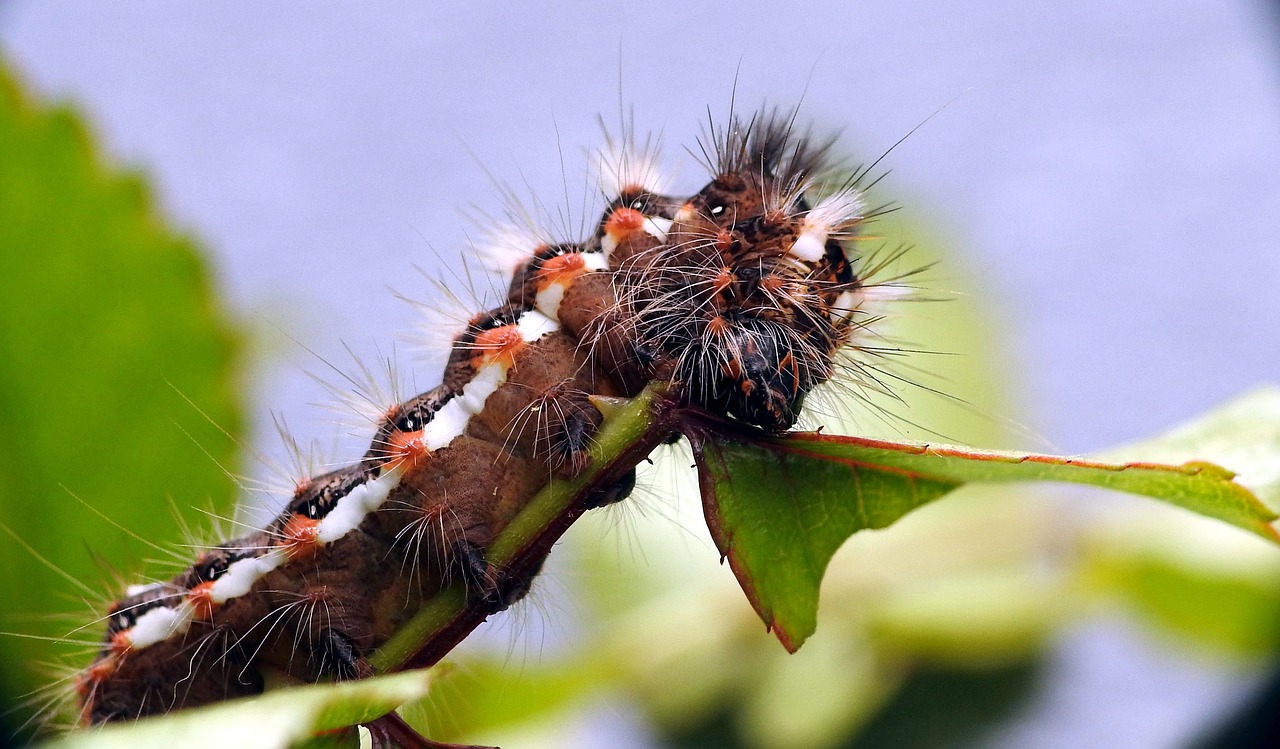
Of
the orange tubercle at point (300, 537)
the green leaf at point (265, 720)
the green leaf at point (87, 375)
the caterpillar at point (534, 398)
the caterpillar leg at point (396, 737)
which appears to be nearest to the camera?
the green leaf at point (265, 720)

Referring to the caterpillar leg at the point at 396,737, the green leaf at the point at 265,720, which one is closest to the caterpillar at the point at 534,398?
the caterpillar leg at the point at 396,737

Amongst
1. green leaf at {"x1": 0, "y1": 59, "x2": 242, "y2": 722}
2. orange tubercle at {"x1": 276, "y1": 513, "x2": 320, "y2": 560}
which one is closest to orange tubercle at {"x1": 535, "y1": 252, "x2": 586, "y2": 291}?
orange tubercle at {"x1": 276, "y1": 513, "x2": 320, "y2": 560}

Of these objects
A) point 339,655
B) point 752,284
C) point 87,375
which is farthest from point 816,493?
point 87,375

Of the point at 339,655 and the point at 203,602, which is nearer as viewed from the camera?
the point at 339,655

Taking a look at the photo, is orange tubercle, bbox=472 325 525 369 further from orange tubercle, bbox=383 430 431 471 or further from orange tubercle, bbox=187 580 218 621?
orange tubercle, bbox=187 580 218 621

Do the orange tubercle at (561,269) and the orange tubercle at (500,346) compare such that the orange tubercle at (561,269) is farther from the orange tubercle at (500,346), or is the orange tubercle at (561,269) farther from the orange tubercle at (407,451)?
the orange tubercle at (407,451)

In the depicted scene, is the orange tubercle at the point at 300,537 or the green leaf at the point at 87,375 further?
the green leaf at the point at 87,375

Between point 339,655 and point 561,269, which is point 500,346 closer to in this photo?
point 561,269
